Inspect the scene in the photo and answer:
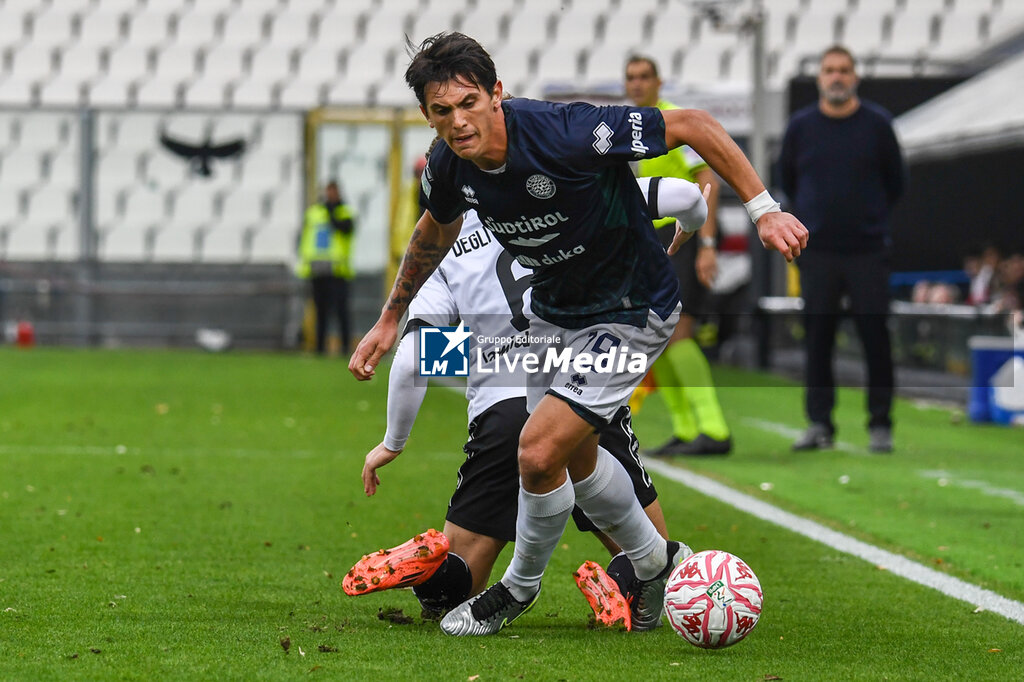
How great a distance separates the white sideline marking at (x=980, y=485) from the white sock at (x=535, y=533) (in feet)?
11.0

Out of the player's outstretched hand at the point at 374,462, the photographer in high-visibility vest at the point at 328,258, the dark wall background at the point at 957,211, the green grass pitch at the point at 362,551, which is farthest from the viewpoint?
the dark wall background at the point at 957,211

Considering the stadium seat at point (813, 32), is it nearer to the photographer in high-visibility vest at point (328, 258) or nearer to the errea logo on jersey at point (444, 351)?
the photographer in high-visibility vest at point (328, 258)

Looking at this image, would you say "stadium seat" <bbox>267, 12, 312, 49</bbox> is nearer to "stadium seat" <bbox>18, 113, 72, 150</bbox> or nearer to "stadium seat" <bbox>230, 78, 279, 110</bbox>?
"stadium seat" <bbox>230, 78, 279, 110</bbox>

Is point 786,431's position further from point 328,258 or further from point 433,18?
point 433,18

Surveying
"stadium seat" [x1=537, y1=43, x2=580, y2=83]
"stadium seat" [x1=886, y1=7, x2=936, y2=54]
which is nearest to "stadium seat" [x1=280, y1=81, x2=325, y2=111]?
"stadium seat" [x1=537, y1=43, x2=580, y2=83]

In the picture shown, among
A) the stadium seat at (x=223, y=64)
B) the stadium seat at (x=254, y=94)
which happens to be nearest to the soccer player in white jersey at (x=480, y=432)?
the stadium seat at (x=254, y=94)

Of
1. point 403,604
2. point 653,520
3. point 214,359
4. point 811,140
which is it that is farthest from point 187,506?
point 214,359

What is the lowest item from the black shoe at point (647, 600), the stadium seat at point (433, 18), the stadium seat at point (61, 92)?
the black shoe at point (647, 600)

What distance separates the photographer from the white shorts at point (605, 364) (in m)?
3.68

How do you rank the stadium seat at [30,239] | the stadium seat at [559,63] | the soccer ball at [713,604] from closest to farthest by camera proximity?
1. the soccer ball at [713,604]
2. the stadium seat at [30,239]
3. the stadium seat at [559,63]

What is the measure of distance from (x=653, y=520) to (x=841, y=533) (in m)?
1.69

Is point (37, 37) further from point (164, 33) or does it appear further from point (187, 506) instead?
point (187, 506)

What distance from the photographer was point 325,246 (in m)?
17.6

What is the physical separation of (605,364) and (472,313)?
0.76 m
